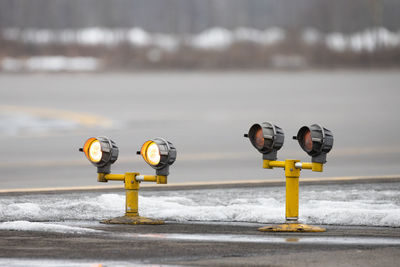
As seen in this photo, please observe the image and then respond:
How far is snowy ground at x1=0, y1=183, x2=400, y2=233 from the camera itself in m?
9.81

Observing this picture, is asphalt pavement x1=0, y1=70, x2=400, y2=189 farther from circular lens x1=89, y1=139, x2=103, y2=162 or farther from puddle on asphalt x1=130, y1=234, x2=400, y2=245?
puddle on asphalt x1=130, y1=234, x2=400, y2=245

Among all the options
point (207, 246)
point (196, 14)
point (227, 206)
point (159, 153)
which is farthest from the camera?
point (196, 14)

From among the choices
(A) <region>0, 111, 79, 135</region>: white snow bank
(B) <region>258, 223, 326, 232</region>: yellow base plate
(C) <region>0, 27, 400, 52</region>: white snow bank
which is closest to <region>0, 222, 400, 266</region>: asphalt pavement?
(B) <region>258, 223, 326, 232</region>: yellow base plate

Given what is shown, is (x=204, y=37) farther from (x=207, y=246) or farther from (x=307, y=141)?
(x=207, y=246)

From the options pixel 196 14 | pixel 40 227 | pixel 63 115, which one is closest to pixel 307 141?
pixel 40 227

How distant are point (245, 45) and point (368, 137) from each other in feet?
62.2

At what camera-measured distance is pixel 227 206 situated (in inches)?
425

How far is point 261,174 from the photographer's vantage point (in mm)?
15906

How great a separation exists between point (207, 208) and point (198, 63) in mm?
33513

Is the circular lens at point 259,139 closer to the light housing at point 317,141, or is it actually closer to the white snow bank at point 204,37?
the light housing at point 317,141

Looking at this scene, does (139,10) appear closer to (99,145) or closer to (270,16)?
(270,16)

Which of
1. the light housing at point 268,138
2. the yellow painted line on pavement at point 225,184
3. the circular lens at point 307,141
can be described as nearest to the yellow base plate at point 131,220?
the light housing at point 268,138

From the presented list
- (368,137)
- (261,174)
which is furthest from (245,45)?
(261,174)

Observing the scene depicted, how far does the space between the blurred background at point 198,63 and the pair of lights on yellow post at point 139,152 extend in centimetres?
1798
